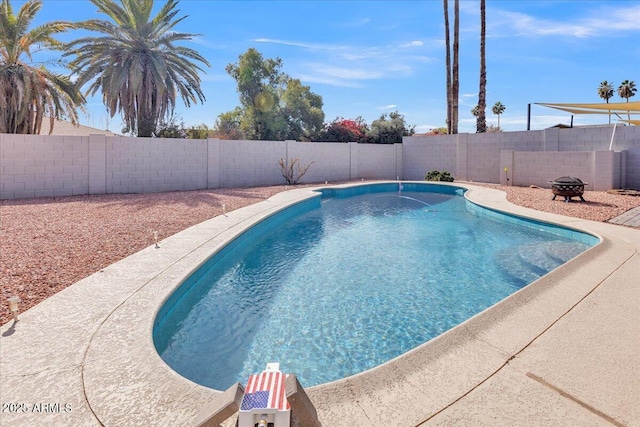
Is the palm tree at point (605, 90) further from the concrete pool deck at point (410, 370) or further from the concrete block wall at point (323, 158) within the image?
the concrete pool deck at point (410, 370)

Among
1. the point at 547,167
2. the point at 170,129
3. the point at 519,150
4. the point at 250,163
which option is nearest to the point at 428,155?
the point at 519,150

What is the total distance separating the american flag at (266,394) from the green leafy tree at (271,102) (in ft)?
77.9

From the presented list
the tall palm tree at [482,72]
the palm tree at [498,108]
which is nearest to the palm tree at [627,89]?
the palm tree at [498,108]

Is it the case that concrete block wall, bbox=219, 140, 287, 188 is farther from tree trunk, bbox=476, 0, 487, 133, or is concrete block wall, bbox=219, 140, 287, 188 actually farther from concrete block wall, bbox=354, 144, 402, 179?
tree trunk, bbox=476, 0, 487, 133

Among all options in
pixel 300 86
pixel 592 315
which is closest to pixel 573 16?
pixel 592 315

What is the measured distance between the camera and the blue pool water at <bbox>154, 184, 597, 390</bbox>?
3.52m

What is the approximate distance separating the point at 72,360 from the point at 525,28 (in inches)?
695

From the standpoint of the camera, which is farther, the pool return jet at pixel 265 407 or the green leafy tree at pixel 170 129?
the green leafy tree at pixel 170 129

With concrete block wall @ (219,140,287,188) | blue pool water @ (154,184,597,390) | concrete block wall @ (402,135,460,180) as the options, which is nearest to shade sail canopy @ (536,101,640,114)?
concrete block wall @ (402,135,460,180)

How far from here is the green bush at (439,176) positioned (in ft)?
55.8

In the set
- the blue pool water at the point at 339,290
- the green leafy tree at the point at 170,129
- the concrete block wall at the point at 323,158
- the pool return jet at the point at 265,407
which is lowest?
the blue pool water at the point at 339,290

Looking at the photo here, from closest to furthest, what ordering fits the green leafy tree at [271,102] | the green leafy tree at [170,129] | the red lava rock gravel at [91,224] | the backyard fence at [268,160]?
the red lava rock gravel at [91,224]
the backyard fence at [268,160]
the green leafy tree at [170,129]
the green leafy tree at [271,102]

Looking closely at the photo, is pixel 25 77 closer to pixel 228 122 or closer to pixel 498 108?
pixel 228 122

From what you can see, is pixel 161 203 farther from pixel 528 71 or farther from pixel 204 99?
pixel 528 71
